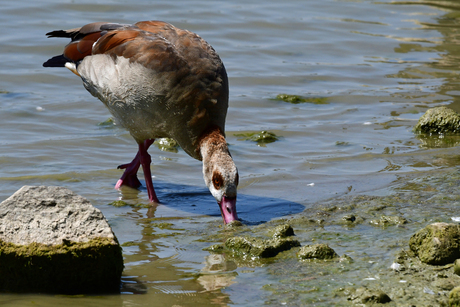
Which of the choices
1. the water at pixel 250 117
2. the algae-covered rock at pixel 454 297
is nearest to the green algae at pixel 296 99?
the water at pixel 250 117

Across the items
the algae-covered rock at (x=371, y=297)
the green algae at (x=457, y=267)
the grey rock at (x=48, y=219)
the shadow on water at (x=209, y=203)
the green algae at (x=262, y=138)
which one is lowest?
the shadow on water at (x=209, y=203)

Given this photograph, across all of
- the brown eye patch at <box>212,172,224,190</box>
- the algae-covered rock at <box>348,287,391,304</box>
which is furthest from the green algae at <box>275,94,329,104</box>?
the algae-covered rock at <box>348,287,391,304</box>

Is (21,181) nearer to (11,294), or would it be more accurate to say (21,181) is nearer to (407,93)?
(11,294)

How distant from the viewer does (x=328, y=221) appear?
609cm

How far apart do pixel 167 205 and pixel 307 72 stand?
22.7ft

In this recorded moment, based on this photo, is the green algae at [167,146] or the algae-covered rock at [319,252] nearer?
the algae-covered rock at [319,252]

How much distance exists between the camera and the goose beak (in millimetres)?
6350

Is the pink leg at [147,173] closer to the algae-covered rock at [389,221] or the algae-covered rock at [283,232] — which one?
the algae-covered rock at [283,232]

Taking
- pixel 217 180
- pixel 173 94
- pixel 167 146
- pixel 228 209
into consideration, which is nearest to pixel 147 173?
pixel 173 94

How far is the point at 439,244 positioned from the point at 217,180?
259 cm

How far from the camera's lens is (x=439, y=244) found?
15.0ft

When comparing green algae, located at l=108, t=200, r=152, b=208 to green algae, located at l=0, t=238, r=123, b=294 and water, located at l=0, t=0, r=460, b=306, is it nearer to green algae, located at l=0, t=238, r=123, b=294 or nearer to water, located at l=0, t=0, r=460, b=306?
water, located at l=0, t=0, r=460, b=306

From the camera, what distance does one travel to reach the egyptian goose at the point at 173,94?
267 inches

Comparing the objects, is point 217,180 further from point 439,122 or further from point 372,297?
point 439,122
